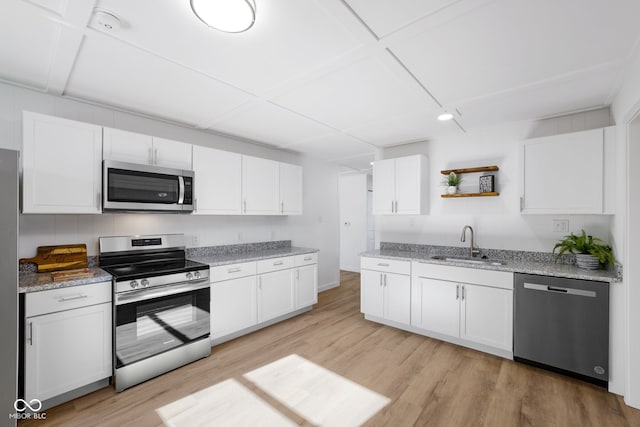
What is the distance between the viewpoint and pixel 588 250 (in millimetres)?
2527

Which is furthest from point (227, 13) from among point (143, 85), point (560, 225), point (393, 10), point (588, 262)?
point (560, 225)

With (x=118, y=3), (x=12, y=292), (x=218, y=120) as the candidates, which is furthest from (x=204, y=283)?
(x=118, y=3)

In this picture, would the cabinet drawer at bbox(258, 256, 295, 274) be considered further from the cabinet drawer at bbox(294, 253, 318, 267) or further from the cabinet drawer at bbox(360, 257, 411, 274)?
the cabinet drawer at bbox(360, 257, 411, 274)

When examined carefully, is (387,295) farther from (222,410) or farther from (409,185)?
(222,410)

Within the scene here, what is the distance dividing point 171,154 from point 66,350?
185 centimetres

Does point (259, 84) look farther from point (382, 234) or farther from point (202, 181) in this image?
point (382, 234)

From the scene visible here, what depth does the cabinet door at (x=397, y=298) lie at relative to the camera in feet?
11.0

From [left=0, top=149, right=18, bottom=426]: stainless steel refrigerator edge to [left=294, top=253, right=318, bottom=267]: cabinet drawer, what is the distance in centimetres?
261

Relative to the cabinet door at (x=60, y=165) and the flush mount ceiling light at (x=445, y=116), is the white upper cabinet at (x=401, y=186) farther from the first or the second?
the cabinet door at (x=60, y=165)

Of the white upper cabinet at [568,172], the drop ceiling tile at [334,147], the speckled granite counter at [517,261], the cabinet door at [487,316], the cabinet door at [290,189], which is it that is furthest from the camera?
the cabinet door at [290,189]

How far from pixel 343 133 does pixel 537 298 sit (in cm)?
265

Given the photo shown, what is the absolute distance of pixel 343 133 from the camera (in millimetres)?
3523

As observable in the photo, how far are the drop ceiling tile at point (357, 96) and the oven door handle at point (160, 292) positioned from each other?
74.9 inches

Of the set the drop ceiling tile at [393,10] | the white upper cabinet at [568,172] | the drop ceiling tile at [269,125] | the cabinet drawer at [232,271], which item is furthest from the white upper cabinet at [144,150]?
the white upper cabinet at [568,172]
